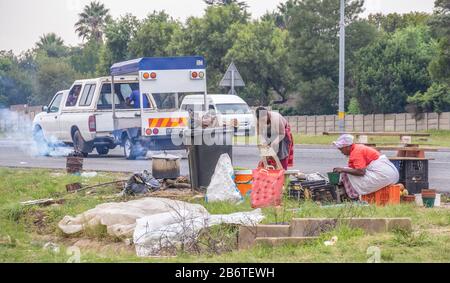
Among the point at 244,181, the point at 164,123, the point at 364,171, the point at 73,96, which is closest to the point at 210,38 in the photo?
the point at 73,96

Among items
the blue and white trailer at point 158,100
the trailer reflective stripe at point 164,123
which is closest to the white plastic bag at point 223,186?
the blue and white trailer at point 158,100

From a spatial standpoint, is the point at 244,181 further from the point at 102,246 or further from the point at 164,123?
the point at 164,123

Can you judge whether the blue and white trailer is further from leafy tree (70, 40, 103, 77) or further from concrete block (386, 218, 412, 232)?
leafy tree (70, 40, 103, 77)

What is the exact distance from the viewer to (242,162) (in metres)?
23.0

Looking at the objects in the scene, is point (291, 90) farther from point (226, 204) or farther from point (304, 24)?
point (226, 204)

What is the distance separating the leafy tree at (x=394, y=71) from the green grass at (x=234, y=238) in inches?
1448

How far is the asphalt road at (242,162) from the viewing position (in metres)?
19.3

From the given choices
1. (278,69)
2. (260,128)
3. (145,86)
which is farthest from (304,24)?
(260,128)

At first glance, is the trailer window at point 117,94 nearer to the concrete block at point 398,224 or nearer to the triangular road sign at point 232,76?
the triangular road sign at point 232,76

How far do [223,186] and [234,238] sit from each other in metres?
3.66

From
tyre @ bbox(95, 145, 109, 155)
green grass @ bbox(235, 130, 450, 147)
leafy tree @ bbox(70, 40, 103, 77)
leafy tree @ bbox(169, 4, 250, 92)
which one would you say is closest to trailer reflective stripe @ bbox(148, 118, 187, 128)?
tyre @ bbox(95, 145, 109, 155)

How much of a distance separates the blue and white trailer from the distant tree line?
2708 centimetres

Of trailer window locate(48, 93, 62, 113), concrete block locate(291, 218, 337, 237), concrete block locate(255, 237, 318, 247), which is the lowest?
concrete block locate(255, 237, 318, 247)

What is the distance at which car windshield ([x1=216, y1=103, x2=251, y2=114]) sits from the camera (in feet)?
97.2
